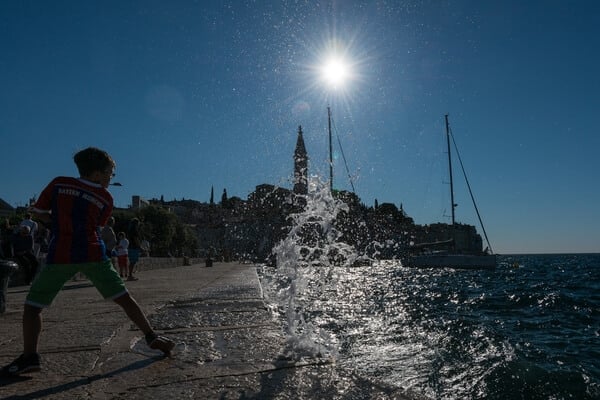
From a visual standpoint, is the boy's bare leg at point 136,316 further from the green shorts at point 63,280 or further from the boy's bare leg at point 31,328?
the boy's bare leg at point 31,328

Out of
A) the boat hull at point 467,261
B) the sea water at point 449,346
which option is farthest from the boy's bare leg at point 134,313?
the boat hull at point 467,261

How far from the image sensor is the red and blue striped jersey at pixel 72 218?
8.86ft

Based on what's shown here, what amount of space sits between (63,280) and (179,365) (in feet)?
3.07

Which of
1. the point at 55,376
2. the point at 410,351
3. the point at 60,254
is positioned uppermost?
the point at 60,254

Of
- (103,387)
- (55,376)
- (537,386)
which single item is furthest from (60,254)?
(537,386)

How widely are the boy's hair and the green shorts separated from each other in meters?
0.63

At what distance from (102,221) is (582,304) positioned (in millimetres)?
14341

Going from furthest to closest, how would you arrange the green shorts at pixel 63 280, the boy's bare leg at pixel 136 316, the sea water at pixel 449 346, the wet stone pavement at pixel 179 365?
the sea water at pixel 449 346 < the boy's bare leg at pixel 136 316 < the green shorts at pixel 63 280 < the wet stone pavement at pixel 179 365

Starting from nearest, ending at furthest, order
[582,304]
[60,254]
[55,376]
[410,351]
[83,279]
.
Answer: [55,376] < [60,254] < [410,351] < [83,279] < [582,304]

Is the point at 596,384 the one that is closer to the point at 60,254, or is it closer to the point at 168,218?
the point at 60,254

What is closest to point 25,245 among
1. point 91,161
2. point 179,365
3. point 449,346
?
point 91,161

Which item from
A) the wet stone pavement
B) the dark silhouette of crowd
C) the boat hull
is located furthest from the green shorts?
the boat hull

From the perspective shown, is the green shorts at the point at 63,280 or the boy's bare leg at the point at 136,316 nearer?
the green shorts at the point at 63,280

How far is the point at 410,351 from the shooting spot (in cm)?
468
